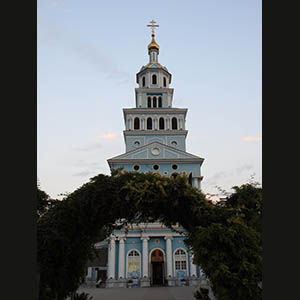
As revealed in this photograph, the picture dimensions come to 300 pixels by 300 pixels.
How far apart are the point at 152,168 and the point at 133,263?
866cm

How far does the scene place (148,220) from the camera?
11234 mm

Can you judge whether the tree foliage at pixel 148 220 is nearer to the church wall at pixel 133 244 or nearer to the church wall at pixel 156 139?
the church wall at pixel 133 244

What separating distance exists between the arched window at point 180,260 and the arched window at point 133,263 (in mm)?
3310

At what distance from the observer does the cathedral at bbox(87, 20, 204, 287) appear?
29906mm

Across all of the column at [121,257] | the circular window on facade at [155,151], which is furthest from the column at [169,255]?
the circular window on facade at [155,151]

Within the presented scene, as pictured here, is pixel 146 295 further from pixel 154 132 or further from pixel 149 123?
pixel 149 123

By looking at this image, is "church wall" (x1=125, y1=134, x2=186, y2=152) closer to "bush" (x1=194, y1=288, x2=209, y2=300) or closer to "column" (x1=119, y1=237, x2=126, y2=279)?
"column" (x1=119, y1=237, x2=126, y2=279)

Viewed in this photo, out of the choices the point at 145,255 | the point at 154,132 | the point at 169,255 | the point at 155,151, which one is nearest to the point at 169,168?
the point at 155,151

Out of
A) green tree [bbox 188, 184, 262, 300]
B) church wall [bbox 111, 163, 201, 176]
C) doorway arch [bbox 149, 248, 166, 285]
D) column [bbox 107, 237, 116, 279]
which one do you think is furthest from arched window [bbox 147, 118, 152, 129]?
green tree [bbox 188, 184, 262, 300]

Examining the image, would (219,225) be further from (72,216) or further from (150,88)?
(150,88)
